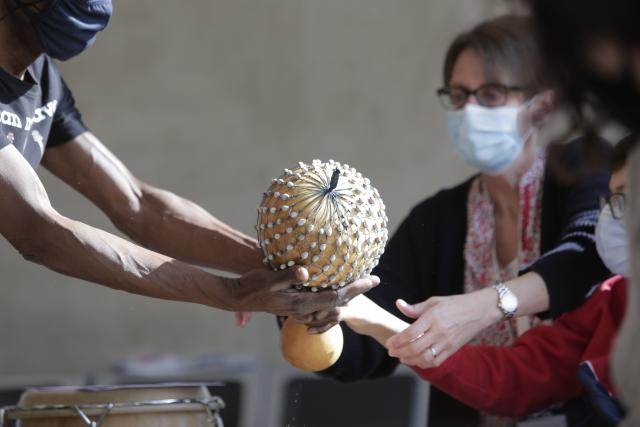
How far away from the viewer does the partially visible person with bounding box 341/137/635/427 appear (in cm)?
323

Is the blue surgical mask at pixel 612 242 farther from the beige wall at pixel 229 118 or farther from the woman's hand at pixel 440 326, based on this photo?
the beige wall at pixel 229 118

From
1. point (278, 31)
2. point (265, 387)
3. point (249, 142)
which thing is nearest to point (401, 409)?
point (265, 387)

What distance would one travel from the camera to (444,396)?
3924 mm

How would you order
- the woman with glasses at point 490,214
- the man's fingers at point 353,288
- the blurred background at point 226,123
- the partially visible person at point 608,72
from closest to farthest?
the partially visible person at point 608,72 < the man's fingers at point 353,288 < the woman with glasses at point 490,214 < the blurred background at point 226,123

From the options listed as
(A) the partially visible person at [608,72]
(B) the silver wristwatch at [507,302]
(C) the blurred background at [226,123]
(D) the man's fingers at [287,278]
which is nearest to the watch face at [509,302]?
(B) the silver wristwatch at [507,302]

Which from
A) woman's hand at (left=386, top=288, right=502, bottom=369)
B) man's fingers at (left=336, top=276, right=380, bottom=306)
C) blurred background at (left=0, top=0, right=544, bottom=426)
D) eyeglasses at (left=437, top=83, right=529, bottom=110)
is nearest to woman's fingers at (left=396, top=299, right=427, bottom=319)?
woman's hand at (left=386, top=288, right=502, bottom=369)

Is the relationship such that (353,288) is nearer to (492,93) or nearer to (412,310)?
(412,310)

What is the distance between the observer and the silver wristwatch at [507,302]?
10.8 feet

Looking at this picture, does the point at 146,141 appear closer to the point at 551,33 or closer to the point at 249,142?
the point at 249,142

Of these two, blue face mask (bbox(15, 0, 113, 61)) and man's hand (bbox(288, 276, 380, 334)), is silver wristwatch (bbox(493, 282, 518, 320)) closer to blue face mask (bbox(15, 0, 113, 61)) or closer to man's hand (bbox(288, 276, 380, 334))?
man's hand (bbox(288, 276, 380, 334))

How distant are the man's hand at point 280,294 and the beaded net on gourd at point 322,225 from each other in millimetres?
28

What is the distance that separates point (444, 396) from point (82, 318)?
275 cm

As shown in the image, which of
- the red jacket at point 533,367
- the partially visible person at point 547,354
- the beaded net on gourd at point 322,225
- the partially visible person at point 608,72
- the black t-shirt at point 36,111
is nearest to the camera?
the partially visible person at point 608,72

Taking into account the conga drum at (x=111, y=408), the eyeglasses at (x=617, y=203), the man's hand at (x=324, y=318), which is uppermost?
the eyeglasses at (x=617, y=203)
